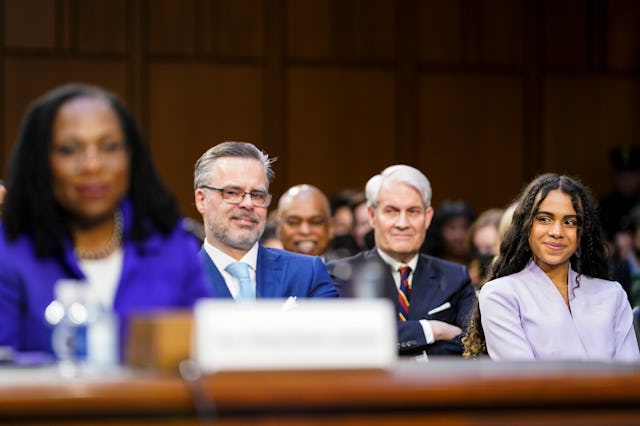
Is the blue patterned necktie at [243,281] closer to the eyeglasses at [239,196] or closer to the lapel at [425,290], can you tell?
the eyeglasses at [239,196]

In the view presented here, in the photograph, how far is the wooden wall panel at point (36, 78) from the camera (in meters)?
9.09

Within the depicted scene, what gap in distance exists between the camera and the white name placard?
2.09m

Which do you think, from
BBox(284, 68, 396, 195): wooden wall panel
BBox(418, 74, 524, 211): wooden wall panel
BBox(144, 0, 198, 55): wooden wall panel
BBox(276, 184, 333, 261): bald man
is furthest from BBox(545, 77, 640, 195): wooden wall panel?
BBox(276, 184, 333, 261): bald man

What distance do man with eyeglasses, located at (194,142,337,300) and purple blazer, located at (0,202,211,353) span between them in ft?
4.60

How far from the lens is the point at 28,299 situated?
97.3 inches

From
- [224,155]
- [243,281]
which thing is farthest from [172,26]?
[243,281]

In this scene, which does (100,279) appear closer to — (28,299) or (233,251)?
(28,299)

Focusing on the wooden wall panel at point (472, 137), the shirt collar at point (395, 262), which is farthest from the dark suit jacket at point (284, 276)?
the wooden wall panel at point (472, 137)

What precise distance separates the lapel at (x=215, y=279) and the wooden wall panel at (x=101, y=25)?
545 cm

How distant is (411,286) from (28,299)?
256 cm

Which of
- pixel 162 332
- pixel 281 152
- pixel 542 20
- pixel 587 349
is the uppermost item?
pixel 542 20

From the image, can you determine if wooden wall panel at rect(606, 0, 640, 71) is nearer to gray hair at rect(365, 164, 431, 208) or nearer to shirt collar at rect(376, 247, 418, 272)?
gray hair at rect(365, 164, 431, 208)

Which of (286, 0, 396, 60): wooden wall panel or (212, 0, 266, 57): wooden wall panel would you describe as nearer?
(212, 0, 266, 57): wooden wall panel

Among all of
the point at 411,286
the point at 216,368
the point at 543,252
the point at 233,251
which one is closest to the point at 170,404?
the point at 216,368
